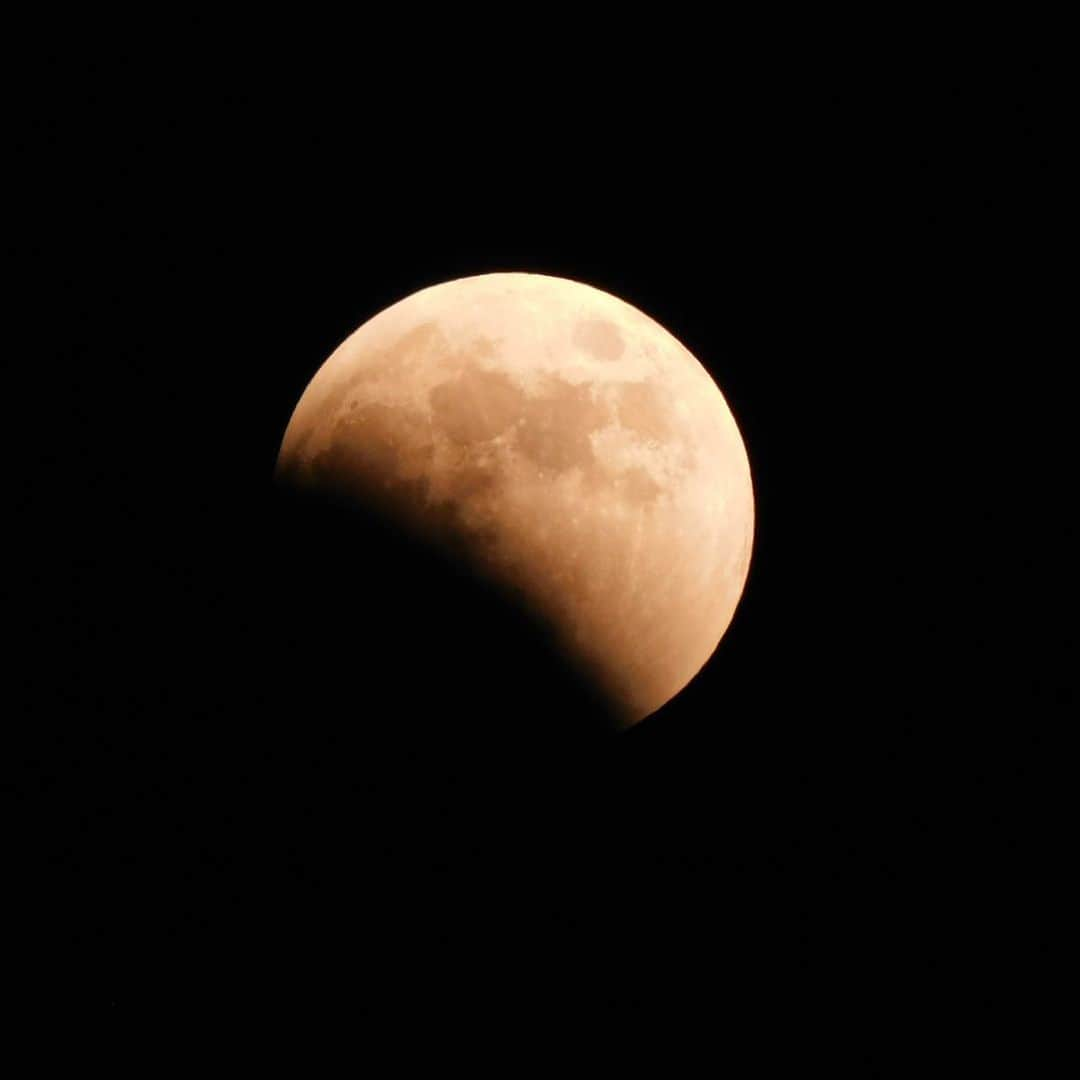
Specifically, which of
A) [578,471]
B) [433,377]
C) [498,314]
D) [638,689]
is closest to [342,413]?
[433,377]

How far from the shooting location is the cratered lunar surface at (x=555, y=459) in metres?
2.23

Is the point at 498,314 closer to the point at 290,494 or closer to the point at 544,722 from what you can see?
the point at 290,494

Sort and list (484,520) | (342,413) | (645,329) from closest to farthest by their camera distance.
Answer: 1. (484,520)
2. (342,413)
3. (645,329)

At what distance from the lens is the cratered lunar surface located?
87.9 inches

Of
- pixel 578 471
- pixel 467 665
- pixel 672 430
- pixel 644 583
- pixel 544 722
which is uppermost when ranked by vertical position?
pixel 672 430

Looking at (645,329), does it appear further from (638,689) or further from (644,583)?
(638,689)

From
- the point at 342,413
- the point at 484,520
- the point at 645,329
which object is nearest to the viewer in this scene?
the point at 484,520

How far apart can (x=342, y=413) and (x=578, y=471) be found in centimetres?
68

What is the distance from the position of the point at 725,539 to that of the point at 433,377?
941 millimetres

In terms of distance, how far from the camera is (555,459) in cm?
223

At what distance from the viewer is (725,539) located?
8.33 ft

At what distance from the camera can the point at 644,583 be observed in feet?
7.69

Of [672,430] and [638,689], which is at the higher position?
[672,430]

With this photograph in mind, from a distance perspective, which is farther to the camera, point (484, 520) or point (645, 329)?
point (645, 329)
